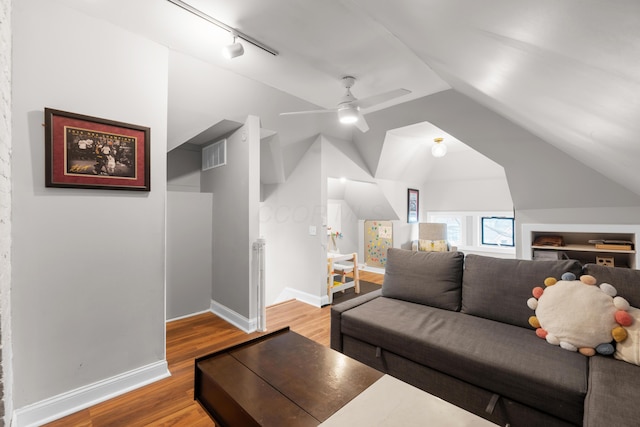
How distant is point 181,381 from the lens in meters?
2.13

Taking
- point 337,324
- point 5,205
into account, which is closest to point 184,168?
point 5,205

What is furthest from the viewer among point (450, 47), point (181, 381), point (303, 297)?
point (303, 297)

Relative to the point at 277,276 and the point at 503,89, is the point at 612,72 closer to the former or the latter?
the point at 503,89

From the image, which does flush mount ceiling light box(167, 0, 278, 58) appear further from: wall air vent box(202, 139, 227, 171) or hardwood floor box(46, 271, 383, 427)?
hardwood floor box(46, 271, 383, 427)

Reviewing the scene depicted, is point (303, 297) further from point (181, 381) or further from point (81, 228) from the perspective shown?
point (81, 228)

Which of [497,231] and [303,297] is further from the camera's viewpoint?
[497,231]

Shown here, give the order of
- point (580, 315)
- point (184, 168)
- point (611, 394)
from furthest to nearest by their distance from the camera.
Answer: point (184, 168), point (580, 315), point (611, 394)

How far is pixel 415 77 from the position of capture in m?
2.56

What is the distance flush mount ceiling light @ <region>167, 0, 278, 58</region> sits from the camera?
5.46ft

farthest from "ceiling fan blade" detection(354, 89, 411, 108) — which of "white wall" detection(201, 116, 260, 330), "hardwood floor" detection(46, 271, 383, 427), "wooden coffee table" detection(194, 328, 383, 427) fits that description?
"hardwood floor" detection(46, 271, 383, 427)

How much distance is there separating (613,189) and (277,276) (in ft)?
13.9

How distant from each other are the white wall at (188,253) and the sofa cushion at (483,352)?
2212mm

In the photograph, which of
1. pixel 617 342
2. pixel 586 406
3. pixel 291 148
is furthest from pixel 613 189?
pixel 291 148

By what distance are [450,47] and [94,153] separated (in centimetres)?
222
